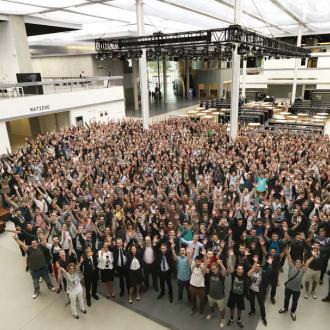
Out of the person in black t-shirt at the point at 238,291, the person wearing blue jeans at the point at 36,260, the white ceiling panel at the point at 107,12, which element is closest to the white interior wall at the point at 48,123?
the white ceiling panel at the point at 107,12

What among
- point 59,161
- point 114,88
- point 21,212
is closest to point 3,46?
point 114,88

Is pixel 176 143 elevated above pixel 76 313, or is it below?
above

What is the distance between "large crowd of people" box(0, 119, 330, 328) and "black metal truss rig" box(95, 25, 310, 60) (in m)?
4.26

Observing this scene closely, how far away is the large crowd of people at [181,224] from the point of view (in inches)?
210

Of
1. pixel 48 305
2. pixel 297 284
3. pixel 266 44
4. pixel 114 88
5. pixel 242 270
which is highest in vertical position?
pixel 266 44

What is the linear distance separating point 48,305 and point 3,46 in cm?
1810

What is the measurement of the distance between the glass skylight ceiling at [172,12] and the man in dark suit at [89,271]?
44.8 ft

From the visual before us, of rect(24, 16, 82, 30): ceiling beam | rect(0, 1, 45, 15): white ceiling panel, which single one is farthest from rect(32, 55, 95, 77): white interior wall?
rect(0, 1, 45, 15): white ceiling panel

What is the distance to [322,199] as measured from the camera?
25.4 ft

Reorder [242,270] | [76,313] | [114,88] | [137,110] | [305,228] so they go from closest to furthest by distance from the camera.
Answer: [242,270]
[76,313]
[305,228]
[114,88]
[137,110]

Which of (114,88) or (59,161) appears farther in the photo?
(114,88)

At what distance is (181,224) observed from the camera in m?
7.14

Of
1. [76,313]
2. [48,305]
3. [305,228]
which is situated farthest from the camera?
[305,228]

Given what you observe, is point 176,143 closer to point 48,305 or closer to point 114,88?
point 48,305
